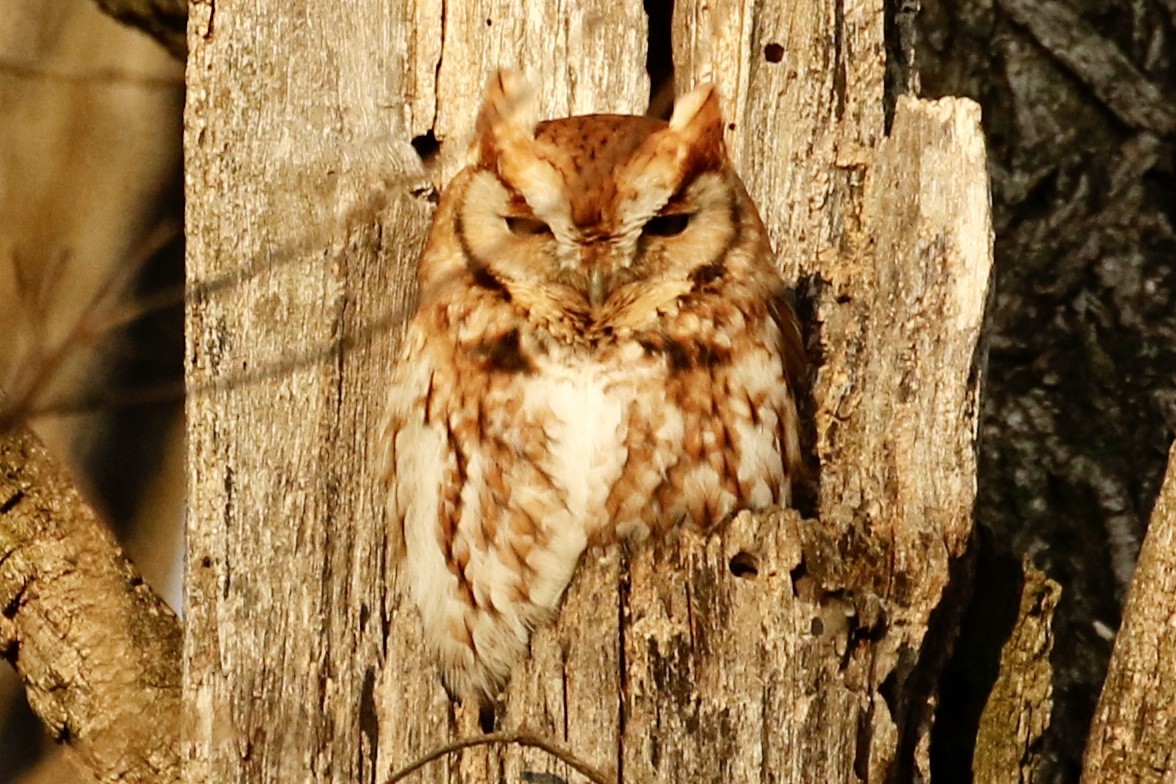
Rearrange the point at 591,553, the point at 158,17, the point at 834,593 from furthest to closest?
→ the point at 158,17 → the point at 591,553 → the point at 834,593

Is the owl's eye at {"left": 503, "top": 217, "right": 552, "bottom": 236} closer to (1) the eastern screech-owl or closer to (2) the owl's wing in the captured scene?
(1) the eastern screech-owl

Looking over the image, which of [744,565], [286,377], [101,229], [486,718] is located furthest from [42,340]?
[101,229]

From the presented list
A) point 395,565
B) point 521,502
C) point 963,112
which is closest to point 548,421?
point 521,502

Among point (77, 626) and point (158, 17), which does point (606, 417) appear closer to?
point (77, 626)

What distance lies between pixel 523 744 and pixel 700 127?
0.98 m

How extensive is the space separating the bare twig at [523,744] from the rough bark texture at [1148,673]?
30.7 inches

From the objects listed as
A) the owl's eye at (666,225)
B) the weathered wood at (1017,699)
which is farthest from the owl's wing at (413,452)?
the weathered wood at (1017,699)

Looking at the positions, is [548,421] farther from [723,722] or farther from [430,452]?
[723,722]

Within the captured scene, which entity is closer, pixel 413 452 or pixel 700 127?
pixel 700 127

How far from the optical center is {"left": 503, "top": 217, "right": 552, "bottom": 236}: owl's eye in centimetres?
301

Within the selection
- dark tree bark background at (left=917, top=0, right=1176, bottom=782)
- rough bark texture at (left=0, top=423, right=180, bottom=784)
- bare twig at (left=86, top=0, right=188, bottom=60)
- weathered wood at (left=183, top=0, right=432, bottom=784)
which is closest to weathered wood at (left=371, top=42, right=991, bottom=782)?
weathered wood at (left=183, top=0, right=432, bottom=784)

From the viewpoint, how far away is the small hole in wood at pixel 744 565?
2693mm

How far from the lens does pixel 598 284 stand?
9.74 ft

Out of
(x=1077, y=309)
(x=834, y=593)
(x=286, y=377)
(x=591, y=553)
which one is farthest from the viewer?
(x=1077, y=309)
